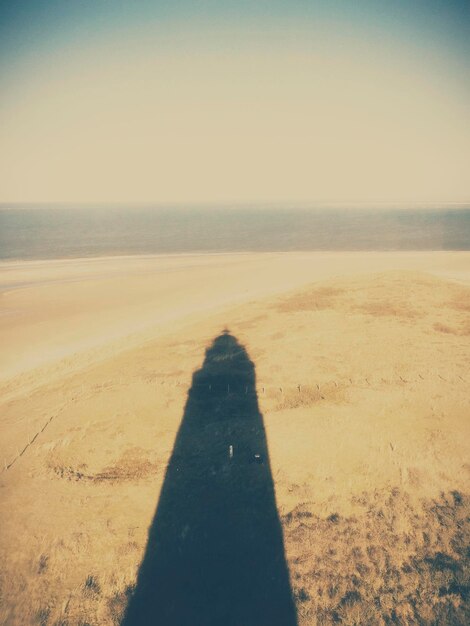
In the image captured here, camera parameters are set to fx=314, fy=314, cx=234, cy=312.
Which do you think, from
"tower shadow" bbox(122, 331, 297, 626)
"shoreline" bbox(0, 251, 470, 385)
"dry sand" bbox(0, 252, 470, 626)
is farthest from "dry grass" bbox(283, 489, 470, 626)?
"shoreline" bbox(0, 251, 470, 385)

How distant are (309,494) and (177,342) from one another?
28.4 feet

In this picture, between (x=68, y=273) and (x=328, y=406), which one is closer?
(x=328, y=406)

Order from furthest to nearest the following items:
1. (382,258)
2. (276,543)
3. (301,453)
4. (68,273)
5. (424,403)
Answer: (382,258) < (68,273) < (424,403) < (301,453) < (276,543)

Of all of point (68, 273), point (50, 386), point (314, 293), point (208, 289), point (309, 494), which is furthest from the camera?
point (68, 273)

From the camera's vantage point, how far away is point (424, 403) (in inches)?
332

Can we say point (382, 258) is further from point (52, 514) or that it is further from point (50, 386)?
point (52, 514)

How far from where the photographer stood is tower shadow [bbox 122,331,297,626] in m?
4.34

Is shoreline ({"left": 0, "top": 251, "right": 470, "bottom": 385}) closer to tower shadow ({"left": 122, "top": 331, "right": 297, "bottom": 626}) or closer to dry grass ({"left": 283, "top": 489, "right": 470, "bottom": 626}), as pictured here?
tower shadow ({"left": 122, "top": 331, "right": 297, "bottom": 626})

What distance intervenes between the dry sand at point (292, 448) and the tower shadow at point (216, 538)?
0.79 ft

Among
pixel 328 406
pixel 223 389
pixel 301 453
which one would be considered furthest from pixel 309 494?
pixel 223 389

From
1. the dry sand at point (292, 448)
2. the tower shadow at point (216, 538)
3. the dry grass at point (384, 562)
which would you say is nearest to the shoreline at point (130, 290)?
the dry sand at point (292, 448)

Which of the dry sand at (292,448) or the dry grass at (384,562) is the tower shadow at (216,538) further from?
the dry grass at (384,562)

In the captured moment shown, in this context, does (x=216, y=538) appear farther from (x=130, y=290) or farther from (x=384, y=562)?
(x=130, y=290)

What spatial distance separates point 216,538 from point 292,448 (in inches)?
102
